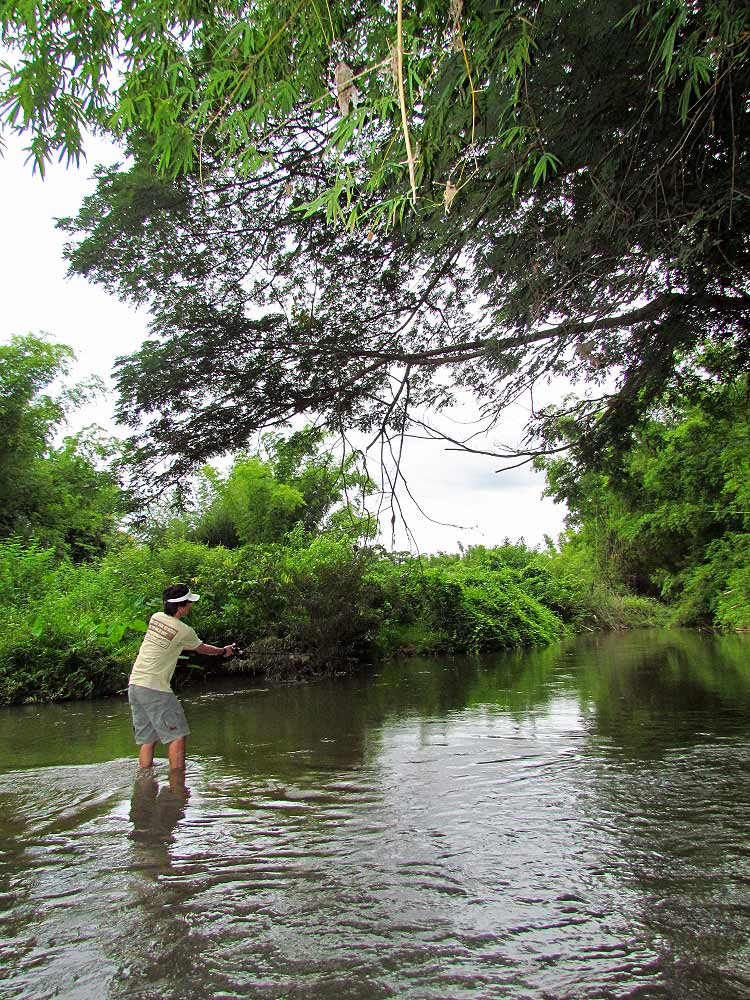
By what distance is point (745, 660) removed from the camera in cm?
1648

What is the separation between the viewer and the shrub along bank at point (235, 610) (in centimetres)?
1347

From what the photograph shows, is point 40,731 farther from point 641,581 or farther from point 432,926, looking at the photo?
point 641,581

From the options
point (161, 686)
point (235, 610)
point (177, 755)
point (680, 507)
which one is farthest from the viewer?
point (680, 507)

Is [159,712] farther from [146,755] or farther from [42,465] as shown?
[42,465]

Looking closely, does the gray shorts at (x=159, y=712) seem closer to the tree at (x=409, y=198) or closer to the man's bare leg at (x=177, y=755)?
the man's bare leg at (x=177, y=755)

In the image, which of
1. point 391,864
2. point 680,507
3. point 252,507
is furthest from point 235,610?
point 680,507

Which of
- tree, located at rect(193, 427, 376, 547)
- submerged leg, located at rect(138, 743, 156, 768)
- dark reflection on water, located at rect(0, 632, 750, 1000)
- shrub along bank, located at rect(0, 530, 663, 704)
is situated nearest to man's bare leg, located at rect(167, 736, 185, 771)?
dark reflection on water, located at rect(0, 632, 750, 1000)

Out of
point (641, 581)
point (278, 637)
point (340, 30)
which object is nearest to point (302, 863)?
point (340, 30)

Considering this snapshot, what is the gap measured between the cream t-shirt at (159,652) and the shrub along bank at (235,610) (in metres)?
4.74

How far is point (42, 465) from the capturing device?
25.4 m

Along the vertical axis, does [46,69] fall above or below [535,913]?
above

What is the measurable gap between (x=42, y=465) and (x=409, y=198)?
79.9 ft

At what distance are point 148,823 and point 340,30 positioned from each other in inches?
216

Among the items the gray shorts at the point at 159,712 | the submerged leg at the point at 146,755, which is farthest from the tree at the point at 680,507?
the submerged leg at the point at 146,755
